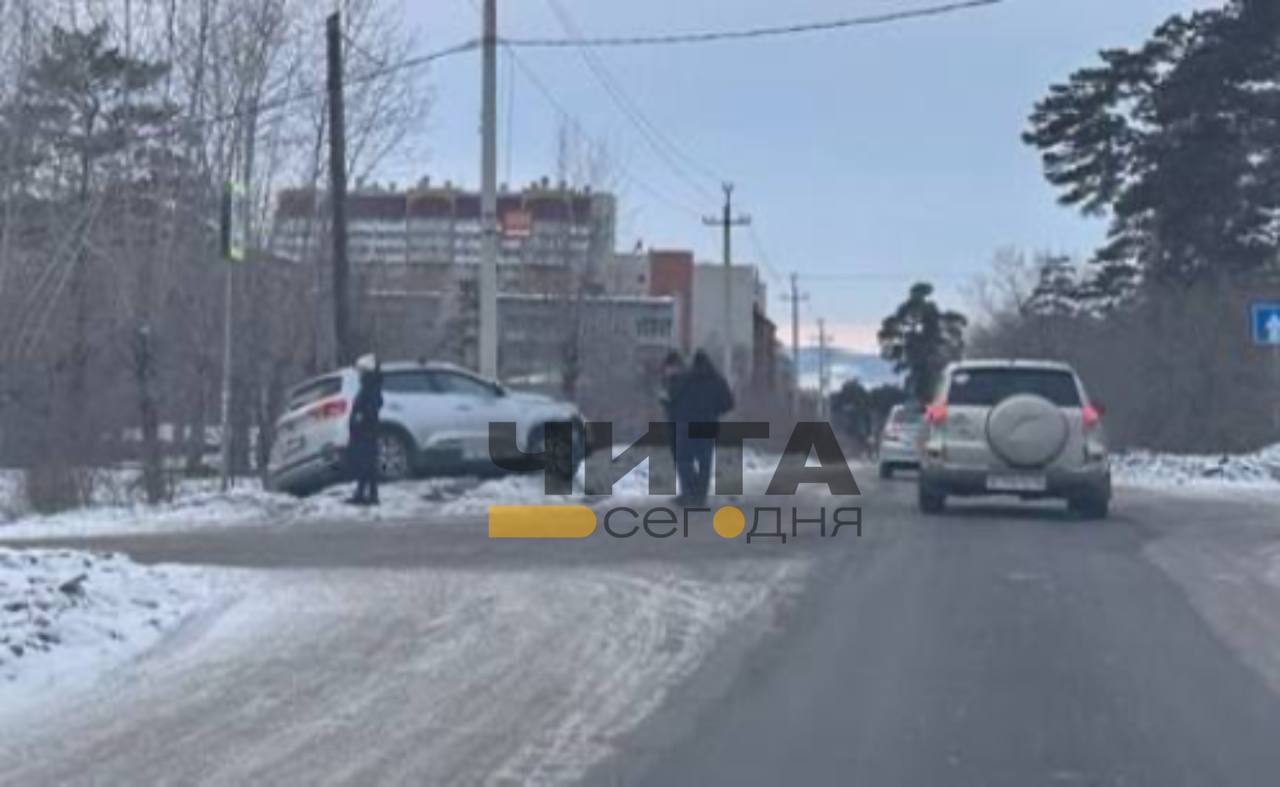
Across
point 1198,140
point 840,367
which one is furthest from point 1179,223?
point 840,367

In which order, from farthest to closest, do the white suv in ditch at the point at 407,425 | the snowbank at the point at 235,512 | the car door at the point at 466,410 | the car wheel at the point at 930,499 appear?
the car door at the point at 466,410 < the white suv in ditch at the point at 407,425 < the car wheel at the point at 930,499 < the snowbank at the point at 235,512

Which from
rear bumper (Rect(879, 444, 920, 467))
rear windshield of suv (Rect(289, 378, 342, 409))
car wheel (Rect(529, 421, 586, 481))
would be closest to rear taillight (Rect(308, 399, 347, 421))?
rear windshield of suv (Rect(289, 378, 342, 409))

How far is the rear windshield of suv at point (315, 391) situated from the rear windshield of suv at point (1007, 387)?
7.05 metres

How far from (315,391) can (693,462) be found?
15.9ft

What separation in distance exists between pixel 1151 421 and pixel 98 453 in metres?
28.3

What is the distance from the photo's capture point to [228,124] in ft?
126

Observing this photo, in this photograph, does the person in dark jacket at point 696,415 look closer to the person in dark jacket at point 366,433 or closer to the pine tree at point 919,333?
the person in dark jacket at point 366,433

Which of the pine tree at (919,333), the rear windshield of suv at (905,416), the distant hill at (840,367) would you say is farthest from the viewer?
the distant hill at (840,367)

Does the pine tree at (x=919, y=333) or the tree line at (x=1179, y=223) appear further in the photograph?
the pine tree at (x=919, y=333)

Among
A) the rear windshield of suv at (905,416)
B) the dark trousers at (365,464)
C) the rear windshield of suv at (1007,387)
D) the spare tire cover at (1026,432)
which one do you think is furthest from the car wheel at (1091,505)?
the rear windshield of suv at (905,416)

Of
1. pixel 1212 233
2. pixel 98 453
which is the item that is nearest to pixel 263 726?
pixel 98 453

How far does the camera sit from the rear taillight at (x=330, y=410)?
25.0 metres

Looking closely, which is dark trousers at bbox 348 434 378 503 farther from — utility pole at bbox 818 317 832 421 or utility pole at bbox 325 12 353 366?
utility pole at bbox 818 317 832 421

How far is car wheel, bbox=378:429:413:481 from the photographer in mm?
25578
